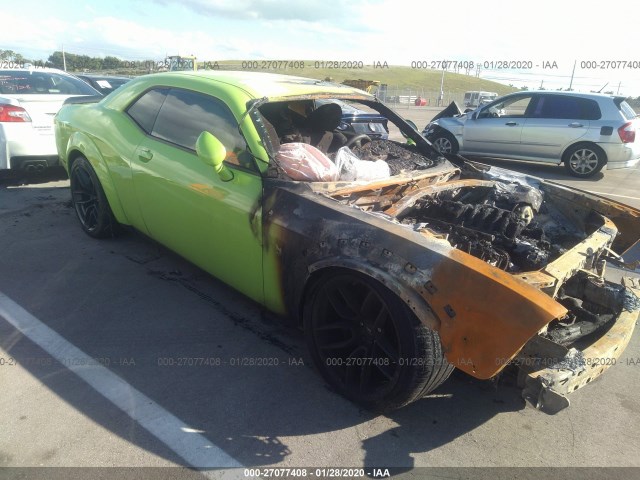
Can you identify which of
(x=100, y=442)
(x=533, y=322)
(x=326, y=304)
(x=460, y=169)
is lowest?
(x=100, y=442)

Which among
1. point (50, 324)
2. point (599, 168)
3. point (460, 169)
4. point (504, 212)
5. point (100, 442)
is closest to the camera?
point (100, 442)

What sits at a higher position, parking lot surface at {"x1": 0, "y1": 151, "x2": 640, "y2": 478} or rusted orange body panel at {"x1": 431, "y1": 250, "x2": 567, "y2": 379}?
rusted orange body panel at {"x1": 431, "y1": 250, "x2": 567, "y2": 379}

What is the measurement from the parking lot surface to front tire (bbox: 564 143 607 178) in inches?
253

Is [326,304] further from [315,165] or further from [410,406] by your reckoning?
[315,165]

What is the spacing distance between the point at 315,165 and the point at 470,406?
5.54ft

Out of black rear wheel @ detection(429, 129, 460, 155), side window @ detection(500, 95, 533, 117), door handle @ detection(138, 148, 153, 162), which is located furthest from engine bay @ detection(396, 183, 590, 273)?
black rear wheel @ detection(429, 129, 460, 155)

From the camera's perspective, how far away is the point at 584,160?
8922 mm

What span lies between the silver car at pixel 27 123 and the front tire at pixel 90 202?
6.47 ft

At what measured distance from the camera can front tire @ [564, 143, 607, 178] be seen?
8.79 metres

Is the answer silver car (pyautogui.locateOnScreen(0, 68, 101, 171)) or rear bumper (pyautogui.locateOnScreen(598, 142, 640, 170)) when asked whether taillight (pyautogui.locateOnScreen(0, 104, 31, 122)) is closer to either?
silver car (pyautogui.locateOnScreen(0, 68, 101, 171))

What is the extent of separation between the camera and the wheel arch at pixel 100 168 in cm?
402

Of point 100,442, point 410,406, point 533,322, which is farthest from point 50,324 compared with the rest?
point 533,322

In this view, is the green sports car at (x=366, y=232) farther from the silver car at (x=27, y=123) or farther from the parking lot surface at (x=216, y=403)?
the silver car at (x=27, y=123)

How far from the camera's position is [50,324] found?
3.29 m
